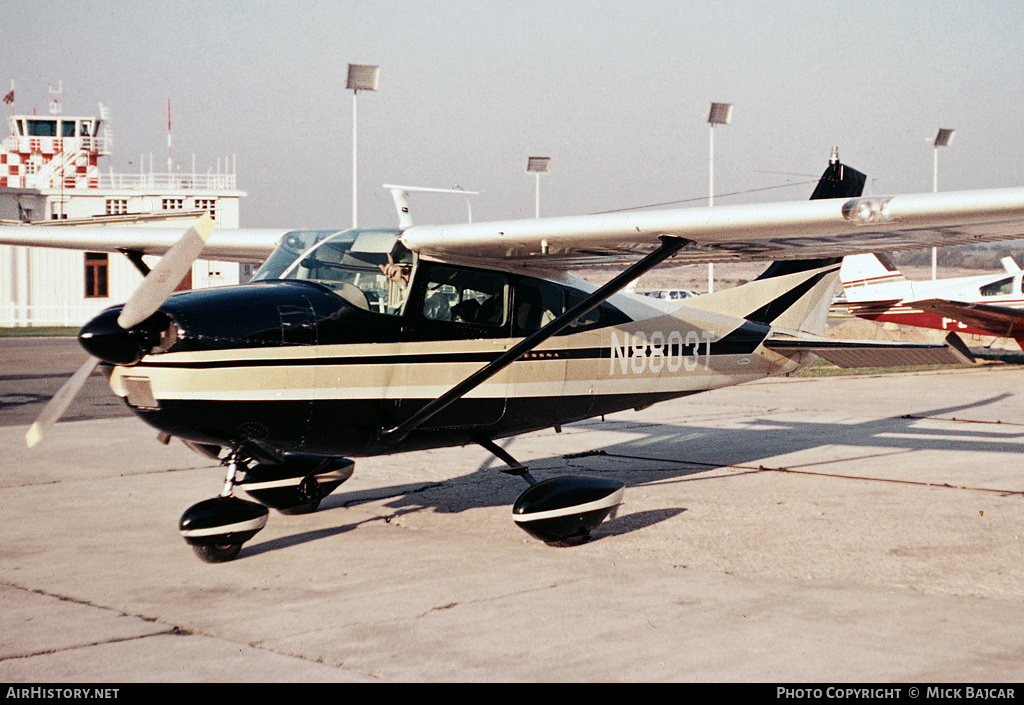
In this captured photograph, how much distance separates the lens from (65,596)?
5.48m

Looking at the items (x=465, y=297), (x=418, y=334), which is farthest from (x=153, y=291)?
(x=465, y=297)

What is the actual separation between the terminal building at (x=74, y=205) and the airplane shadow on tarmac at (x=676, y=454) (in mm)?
28691

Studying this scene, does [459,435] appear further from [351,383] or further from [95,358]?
[95,358]

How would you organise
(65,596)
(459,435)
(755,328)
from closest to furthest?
(65,596) → (459,435) → (755,328)

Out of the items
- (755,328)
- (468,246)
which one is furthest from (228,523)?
(755,328)

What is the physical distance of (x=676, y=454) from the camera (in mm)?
10922

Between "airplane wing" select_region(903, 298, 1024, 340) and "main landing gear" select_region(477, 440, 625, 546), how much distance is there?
15566 millimetres

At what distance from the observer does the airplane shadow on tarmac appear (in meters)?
8.16

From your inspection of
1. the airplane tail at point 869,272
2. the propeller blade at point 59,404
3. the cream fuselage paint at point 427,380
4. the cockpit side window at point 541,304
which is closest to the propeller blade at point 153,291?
the cream fuselage paint at point 427,380

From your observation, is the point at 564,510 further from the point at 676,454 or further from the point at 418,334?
the point at 676,454

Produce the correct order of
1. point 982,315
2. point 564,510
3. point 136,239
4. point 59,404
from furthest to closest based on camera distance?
point 982,315 → point 136,239 → point 564,510 → point 59,404

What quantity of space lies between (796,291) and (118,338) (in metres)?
6.93

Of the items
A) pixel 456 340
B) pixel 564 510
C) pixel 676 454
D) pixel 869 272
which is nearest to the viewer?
pixel 564 510
